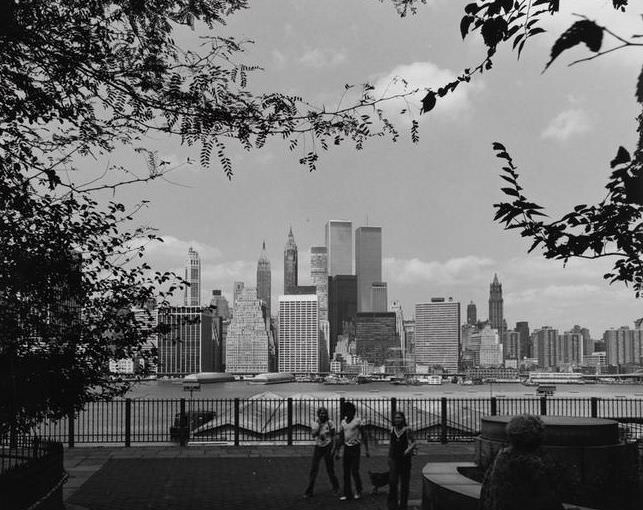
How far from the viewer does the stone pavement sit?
13.2 metres

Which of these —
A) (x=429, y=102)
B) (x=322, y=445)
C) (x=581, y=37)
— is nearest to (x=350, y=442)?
(x=322, y=445)

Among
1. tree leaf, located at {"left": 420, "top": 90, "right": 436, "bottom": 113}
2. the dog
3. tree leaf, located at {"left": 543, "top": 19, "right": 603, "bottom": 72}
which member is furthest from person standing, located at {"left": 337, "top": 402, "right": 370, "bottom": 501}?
tree leaf, located at {"left": 543, "top": 19, "right": 603, "bottom": 72}

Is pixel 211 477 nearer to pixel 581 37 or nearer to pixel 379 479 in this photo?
pixel 379 479

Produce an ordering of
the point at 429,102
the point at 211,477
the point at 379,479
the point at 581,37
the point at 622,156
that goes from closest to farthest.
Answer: the point at 581,37 → the point at 622,156 → the point at 429,102 → the point at 379,479 → the point at 211,477

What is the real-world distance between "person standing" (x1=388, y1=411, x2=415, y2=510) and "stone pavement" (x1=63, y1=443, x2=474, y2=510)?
3.18 feet

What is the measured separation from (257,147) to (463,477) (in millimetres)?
5521

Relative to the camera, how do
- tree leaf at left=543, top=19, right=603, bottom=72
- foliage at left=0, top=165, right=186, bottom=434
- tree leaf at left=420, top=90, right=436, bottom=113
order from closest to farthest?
1. tree leaf at left=543, top=19, right=603, bottom=72
2. tree leaf at left=420, top=90, right=436, bottom=113
3. foliage at left=0, top=165, right=186, bottom=434

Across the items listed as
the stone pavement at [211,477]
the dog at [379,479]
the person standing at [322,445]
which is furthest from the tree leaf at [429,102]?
the dog at [379,479]

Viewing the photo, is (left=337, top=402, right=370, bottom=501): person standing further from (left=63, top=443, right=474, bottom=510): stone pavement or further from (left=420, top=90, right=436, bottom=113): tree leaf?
(left=420, top=90, right=436, bottom=113): tree leaf

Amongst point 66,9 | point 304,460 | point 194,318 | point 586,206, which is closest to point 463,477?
point 194,318

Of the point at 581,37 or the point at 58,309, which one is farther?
the point at 58,309

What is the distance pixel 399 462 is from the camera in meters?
11.9

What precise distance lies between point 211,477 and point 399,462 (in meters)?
5.76

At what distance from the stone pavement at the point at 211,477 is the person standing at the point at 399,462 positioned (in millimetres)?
969
